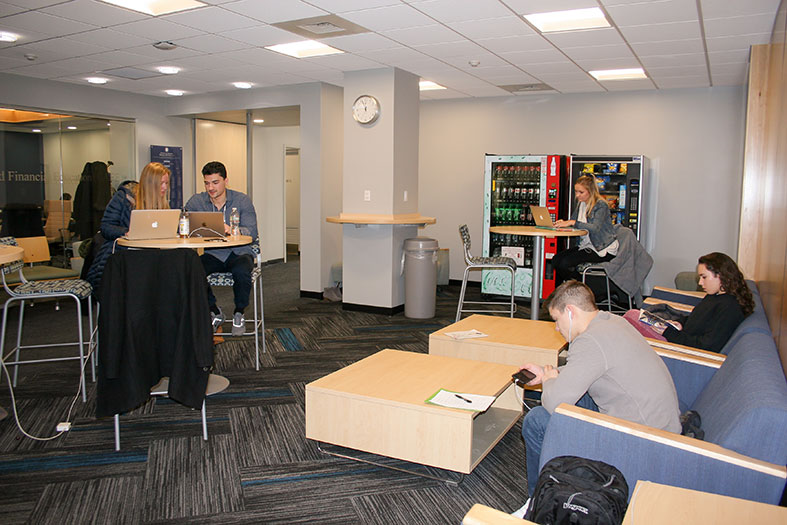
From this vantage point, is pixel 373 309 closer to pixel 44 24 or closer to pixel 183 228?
pixel 183 228

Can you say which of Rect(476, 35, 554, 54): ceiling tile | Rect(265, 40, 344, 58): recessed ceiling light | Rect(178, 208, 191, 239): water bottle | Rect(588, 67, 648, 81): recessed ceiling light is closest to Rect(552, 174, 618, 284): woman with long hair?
Rect(588, 67, 648, 81): recessed ceiling light

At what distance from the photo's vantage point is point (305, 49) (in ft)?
19.7

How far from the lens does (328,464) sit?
10.4ft

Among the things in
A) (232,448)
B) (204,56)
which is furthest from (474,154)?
(232,448)

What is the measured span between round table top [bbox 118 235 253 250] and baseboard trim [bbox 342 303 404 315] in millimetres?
2762

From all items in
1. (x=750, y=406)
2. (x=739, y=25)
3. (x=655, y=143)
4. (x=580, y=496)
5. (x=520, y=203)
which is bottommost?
(x=580, y=496)

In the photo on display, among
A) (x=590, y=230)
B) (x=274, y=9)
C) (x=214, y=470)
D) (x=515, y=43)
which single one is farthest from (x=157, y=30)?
(x=590, y=230)

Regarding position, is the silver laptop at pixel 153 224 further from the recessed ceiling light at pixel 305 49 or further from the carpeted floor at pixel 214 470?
the recessed ceiling light at pixel 305 49

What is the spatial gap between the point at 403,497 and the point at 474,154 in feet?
21.5

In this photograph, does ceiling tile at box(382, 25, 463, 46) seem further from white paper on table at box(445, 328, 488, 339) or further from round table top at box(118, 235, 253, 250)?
white paper on table at box(445, 328, 488, 339)

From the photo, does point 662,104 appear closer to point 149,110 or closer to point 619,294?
point 619,294

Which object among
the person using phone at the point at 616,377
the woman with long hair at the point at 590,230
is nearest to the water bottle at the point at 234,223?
the person using phone at the point at 616,377

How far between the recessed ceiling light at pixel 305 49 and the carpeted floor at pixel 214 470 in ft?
10.1

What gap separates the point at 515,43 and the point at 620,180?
2.80 metres
